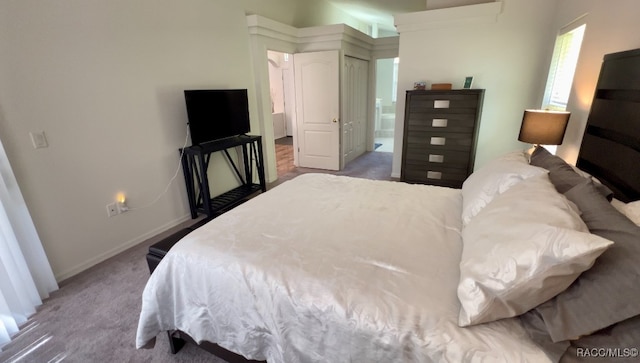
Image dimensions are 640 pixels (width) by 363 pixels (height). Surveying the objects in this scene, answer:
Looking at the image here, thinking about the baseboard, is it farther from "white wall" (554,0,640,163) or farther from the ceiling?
the ceiling

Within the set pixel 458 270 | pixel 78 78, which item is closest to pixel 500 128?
pixel 458 270

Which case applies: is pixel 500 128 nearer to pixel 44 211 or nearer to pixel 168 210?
pixel 168 210

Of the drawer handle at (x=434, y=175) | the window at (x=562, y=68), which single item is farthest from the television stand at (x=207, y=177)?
the window at (x=562, y=68)

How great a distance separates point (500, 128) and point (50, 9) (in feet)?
15.0

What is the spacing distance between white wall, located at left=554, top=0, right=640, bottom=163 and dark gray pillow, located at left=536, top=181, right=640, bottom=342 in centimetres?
135

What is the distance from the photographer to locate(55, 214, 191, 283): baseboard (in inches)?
89.8

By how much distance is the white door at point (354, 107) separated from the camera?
16.0 feet

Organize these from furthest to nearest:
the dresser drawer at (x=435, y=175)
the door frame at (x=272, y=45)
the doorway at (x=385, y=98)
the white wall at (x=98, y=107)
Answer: the doorway at (x=385, y=98) < the door frame at (x=272, y=45) < the dresser drawer at (x=435, y=175) < the white wall at (x=98, y=107)

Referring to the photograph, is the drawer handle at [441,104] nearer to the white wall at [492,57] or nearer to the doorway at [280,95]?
the white wall at [492,57]

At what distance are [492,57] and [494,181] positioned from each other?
2633mm

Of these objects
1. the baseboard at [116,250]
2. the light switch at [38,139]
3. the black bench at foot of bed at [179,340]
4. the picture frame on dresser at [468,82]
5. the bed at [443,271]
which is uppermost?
the picture frame on dresser at [468,82]

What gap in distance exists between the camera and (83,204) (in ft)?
7.73

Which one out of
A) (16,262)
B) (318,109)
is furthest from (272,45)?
(16,262)

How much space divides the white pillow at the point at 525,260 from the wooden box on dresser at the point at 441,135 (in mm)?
2462
